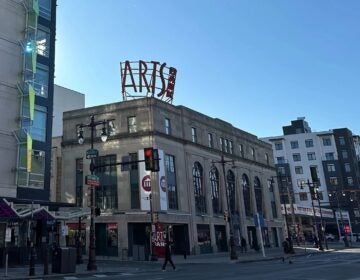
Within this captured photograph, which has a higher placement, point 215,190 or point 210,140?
point 210,140

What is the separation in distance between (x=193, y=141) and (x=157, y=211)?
13621 millimetres

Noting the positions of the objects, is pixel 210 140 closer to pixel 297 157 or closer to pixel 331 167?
pixel 297 157

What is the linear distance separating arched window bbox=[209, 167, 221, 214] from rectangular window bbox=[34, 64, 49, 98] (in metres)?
27.5

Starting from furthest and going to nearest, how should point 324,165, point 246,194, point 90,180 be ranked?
point 324,165 → point 246,194 → point 90,180

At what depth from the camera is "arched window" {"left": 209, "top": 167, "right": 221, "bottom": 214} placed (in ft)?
195

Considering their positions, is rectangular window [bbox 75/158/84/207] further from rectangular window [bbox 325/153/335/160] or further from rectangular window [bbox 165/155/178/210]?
rectangular window [bbox 325/153/335/160]

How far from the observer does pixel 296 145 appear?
118 metres

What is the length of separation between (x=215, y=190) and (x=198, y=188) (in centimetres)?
441

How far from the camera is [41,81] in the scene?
4006cm

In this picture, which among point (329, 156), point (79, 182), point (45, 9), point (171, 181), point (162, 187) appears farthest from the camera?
point (329, 156)

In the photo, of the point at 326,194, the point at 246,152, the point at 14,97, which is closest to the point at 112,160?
the point at 14,97

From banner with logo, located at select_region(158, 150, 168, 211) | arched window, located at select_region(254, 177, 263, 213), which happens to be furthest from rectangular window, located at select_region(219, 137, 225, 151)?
banner with logo, located at select_region(158, 150, 168, 211)

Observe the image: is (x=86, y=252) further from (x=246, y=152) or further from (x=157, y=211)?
(x=246, y=152)

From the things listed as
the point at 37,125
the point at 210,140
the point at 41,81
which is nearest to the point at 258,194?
the point at 210,140
